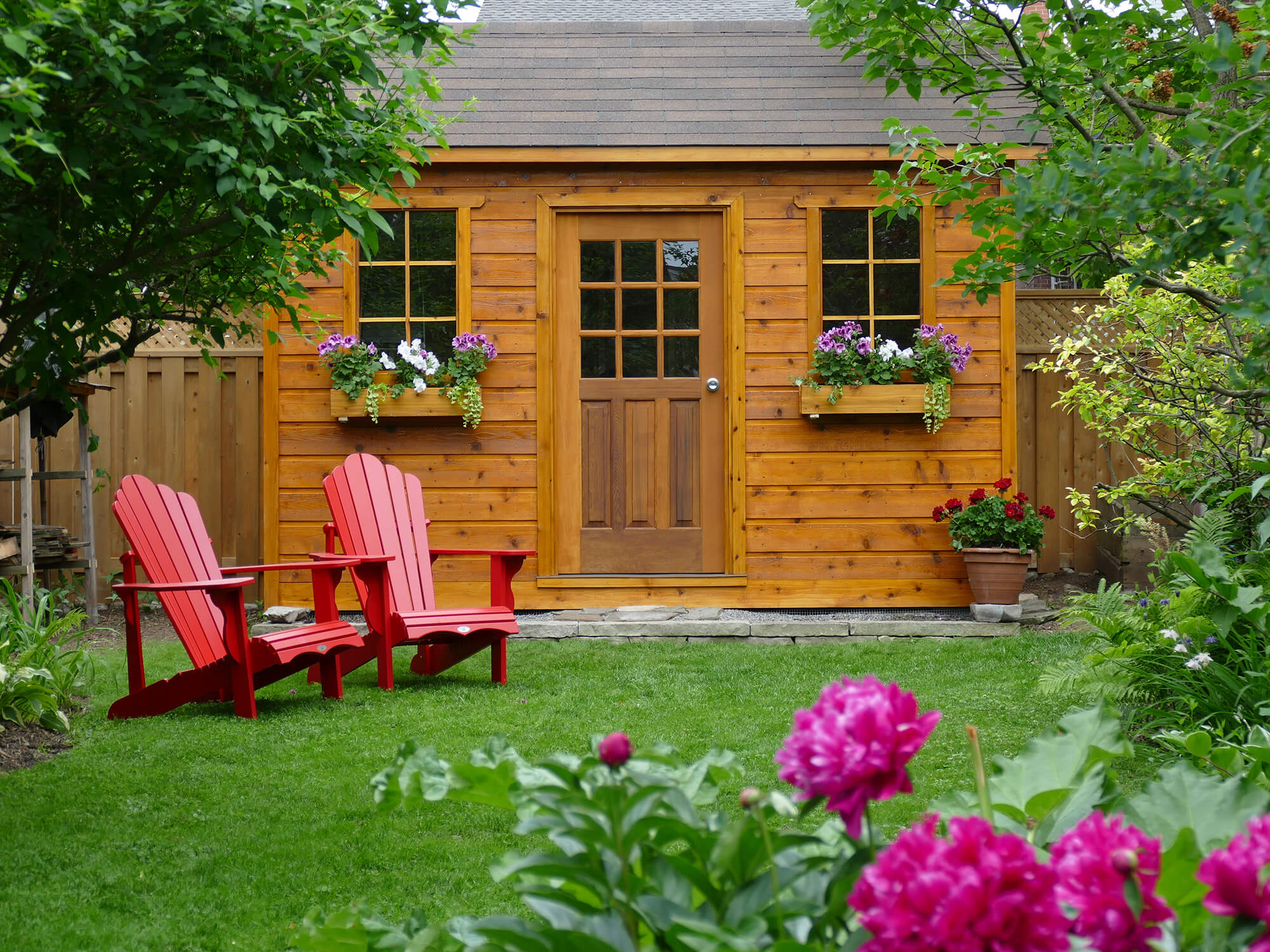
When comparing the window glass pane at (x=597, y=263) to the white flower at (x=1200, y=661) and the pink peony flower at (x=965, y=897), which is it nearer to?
the white flower at (x=1200, y=661)

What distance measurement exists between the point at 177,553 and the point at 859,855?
398 centimetres

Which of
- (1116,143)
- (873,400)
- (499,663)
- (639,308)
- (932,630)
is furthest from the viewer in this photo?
(639,308)

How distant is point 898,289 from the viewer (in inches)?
243

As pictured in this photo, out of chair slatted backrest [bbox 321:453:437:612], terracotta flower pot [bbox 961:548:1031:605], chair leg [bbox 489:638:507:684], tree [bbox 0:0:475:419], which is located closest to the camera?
tree [bbox 0:0:475:419]

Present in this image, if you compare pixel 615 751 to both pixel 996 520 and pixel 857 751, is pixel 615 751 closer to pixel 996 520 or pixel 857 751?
pixel 857 751

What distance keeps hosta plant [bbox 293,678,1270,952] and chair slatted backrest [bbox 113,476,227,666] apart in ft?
10.8

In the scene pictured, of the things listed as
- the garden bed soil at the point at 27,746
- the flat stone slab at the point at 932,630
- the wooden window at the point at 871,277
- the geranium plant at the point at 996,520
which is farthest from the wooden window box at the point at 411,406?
the geranium plant at the point at 996,520

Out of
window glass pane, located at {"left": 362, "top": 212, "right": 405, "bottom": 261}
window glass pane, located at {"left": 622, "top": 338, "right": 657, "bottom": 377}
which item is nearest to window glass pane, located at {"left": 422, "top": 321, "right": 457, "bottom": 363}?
window glass pane, located at {"left": 362, "top": 212, "right": 405, "bottom": 261}

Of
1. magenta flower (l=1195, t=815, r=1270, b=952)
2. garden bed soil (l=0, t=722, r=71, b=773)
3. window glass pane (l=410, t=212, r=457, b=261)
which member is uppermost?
window glass pane (l=410, t=212, r=457, b=261)

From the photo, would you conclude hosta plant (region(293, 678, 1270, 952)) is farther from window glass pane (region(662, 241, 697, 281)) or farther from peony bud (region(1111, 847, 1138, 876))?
window glass pane (region(662, 241, 697, 281))

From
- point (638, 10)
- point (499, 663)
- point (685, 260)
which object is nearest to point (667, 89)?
point (685, 260)

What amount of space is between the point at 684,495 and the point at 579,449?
0.66 meters

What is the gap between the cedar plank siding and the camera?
20.2 ft

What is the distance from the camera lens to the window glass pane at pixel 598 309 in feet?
20.6
